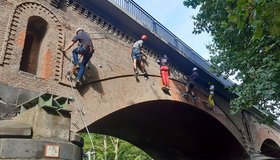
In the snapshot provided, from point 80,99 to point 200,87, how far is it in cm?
749

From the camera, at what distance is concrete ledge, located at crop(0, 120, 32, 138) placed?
15.4 feet

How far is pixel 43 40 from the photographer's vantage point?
7512 millimetres

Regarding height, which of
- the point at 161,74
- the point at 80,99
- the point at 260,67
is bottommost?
the point at 80,99

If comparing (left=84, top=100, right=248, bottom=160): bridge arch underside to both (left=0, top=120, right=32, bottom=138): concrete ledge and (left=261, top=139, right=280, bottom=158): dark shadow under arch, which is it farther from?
(left=0, top=120, right=32, bottom=138): concrete ledge

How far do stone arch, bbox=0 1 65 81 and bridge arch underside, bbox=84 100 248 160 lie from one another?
3.80 m

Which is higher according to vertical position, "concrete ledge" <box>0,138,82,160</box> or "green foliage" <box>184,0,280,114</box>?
"green foliage" <box>184,0,280,114</box>

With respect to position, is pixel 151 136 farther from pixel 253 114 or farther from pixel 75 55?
pixel 75 55

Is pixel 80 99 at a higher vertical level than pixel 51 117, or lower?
higher

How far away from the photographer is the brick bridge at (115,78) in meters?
6.73

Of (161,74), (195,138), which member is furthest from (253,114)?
(161,74)

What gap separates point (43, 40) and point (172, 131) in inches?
365

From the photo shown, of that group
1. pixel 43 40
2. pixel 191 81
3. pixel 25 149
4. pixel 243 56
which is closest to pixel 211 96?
pixel 191 81

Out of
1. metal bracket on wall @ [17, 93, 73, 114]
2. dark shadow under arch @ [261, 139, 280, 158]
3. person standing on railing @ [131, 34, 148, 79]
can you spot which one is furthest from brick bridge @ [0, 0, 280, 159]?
dark shadow under arch @ [261, 139, 280, 158]

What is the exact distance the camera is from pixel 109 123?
1159 cm
